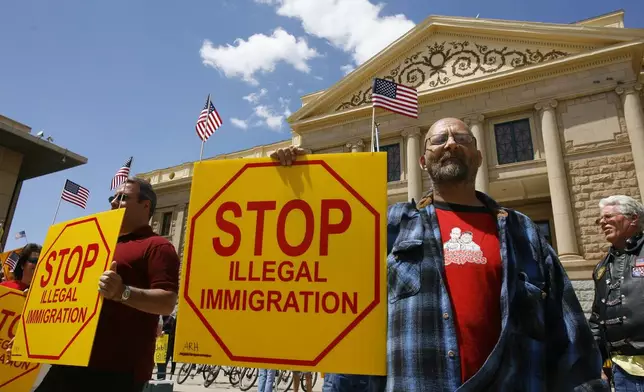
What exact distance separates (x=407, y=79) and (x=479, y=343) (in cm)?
1985

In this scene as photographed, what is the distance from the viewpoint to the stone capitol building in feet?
49.8

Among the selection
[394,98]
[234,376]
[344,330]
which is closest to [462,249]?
[344,330]

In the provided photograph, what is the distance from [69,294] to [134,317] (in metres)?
0.37

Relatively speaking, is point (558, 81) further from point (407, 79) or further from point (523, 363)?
point (523, 363)

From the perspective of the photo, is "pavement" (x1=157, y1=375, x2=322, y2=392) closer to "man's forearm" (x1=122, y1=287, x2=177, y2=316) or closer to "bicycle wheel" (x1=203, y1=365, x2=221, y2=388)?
"bicycle wheel" (x1=203, y1=365, x2=221, y2=388)

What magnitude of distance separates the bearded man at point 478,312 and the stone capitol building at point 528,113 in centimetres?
1258

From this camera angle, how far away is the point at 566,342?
5.41 feet

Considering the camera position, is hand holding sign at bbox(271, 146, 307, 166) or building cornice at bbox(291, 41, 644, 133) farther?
building cornice at bbox(291, 41, 644, 133)

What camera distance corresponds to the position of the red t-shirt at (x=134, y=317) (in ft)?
7.29

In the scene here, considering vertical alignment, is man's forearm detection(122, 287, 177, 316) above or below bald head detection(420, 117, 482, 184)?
below

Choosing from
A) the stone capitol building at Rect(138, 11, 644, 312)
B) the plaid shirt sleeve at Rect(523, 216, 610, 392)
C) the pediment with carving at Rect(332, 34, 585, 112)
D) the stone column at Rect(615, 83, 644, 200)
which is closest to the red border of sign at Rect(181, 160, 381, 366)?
the plaid shirt sleeve at Rect(523, 216, 610, 392)

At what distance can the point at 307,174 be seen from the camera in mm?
1758

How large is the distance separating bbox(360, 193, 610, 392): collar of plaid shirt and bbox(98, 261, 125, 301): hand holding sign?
1361 millimetres

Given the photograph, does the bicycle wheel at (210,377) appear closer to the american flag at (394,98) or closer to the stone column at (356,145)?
the american flag at (394,98)
